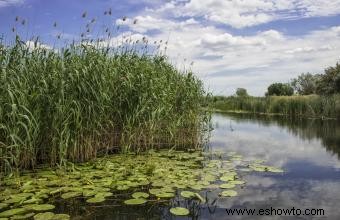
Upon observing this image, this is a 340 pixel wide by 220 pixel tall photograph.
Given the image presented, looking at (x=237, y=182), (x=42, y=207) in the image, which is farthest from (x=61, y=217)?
(x=237, y=182)

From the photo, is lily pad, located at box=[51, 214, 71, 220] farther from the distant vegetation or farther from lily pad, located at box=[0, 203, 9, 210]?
the distant vegetation

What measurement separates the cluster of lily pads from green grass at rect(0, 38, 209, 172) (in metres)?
0.31

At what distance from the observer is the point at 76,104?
5.83 m

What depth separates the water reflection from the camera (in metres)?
4.85

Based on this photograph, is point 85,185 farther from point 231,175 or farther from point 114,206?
point 231,175

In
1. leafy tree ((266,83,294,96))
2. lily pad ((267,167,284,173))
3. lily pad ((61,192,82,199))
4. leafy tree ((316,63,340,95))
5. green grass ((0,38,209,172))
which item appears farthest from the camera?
leafy tree ((266,83,294,96))

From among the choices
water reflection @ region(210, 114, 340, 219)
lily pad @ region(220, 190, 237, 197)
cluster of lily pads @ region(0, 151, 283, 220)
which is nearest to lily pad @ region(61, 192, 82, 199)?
cluster of lily pads @ region(0, 151, 283, 220)

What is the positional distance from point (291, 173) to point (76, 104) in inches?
163

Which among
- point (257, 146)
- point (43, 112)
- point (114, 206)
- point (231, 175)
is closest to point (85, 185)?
point (114, 206)

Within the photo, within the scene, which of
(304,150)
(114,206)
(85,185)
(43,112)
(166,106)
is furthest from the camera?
(304,150)

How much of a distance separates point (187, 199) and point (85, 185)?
154 centimetres

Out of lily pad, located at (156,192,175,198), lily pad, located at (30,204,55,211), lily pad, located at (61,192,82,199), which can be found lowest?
lily pad, located at (156,192,175,198)

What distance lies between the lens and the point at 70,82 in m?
6.10

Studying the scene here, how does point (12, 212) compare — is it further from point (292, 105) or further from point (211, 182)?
point (292, 105)
